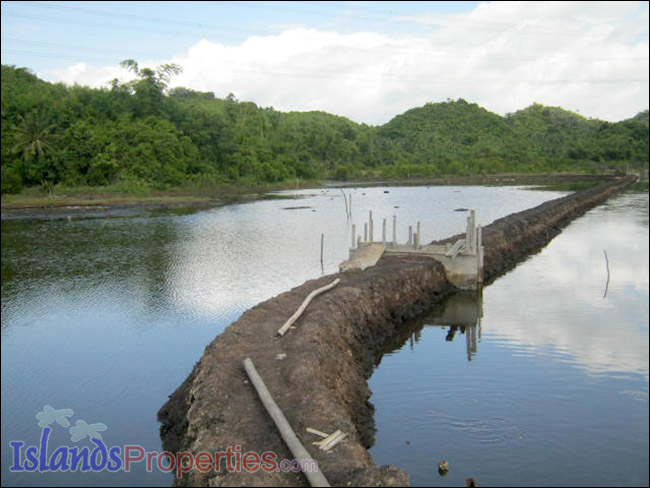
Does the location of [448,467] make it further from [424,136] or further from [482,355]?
[424,136]

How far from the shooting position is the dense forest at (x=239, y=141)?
6372cm

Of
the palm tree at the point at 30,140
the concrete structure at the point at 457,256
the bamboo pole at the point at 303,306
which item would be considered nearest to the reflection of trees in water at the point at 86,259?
the bamboo pole at the point at 303,306

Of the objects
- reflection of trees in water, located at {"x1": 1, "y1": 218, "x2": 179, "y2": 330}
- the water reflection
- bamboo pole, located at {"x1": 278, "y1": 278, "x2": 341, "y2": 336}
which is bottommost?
the water reflection

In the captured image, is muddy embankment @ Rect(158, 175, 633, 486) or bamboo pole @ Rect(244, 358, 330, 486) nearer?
bamboo pole @ Rect(244, 358, 330, 486)

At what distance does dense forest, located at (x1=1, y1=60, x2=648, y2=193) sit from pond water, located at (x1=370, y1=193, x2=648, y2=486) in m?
53.3

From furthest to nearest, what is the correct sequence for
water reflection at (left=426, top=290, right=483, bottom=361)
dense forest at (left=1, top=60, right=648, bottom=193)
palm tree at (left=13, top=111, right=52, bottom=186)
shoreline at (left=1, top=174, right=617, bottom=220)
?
1. dense forest at (left=1, top=60, right=648, bottom=193)
2. palm tree at (left=13, top=111, right=52, bottom=186)
3. shoreline at (left=1, top=174, right=617, bottom=220)
4. water reflection at (left=426, top=290, right=483, bottom=361)

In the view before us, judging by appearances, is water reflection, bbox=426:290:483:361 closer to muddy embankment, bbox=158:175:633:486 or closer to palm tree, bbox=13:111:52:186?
muddy embankment, bbox=158:175:633:486

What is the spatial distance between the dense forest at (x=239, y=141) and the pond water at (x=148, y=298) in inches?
935

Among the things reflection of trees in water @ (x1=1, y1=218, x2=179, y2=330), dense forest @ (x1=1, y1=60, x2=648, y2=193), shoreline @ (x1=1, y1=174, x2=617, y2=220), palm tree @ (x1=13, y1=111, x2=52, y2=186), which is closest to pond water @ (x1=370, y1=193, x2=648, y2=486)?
reflection of trees in water @ (x1=1, y1=218, x2=179, y2=330)

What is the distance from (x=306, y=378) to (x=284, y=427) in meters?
1.80

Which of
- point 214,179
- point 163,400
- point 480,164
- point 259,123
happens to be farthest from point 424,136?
→ point 163,400

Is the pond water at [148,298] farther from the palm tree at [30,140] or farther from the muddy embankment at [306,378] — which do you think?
the palm tree at [30,140]

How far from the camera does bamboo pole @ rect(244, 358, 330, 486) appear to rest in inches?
247

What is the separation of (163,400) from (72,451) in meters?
2.07
